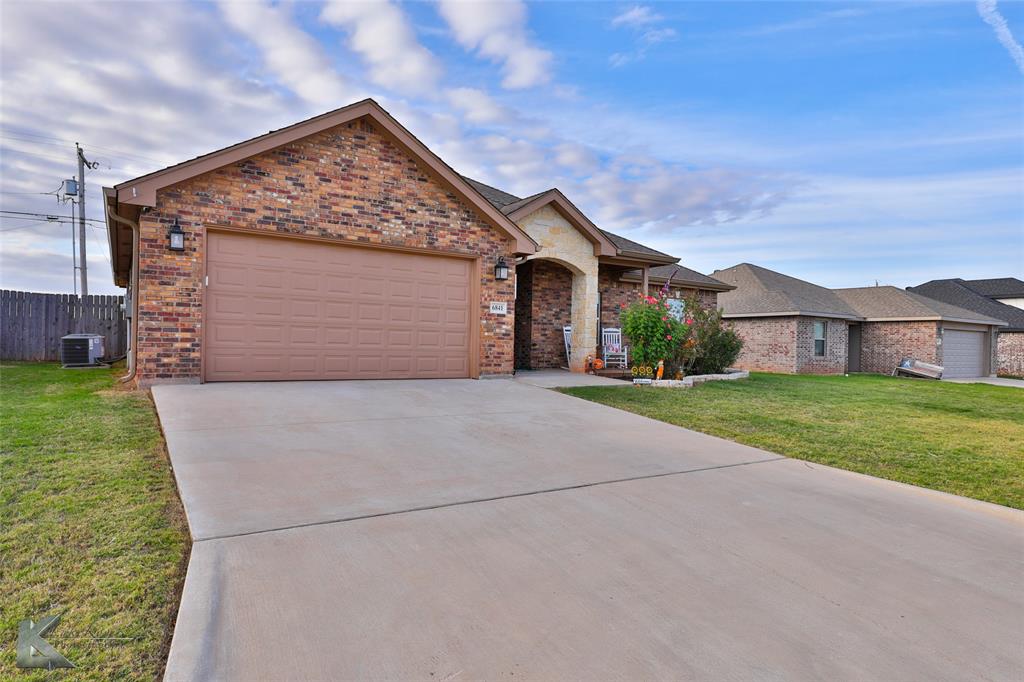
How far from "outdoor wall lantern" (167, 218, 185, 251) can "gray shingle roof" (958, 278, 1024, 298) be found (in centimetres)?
4513

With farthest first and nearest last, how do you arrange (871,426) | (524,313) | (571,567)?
(524,313) < (871,426) < (571,567)

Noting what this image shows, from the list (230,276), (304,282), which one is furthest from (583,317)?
(230,276)

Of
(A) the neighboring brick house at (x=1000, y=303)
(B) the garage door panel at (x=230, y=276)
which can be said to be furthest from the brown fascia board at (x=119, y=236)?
(A) the neighboring brick house at (x=1000, y=303)

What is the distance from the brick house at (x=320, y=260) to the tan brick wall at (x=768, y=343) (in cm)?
1332

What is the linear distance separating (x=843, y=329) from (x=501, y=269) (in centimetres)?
1840

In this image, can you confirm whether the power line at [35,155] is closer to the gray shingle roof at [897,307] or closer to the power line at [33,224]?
the power line at [33,224]

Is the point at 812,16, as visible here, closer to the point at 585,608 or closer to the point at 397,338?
the point at 397,338

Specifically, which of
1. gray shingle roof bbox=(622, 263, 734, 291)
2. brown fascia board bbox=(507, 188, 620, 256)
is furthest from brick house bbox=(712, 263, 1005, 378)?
brown fascia board bbox=(507, 188, 620, 256)

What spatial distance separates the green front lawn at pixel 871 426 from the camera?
17.4 ft

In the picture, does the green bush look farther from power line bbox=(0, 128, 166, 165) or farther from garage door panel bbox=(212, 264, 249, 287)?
power line bbox=(0, 128, 166, 165)

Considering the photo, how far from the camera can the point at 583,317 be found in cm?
1358

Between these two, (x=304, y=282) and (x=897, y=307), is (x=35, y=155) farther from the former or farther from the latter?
(x=897, y=307)

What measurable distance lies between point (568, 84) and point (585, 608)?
1283 cm

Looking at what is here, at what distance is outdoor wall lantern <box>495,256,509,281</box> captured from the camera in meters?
11.0
